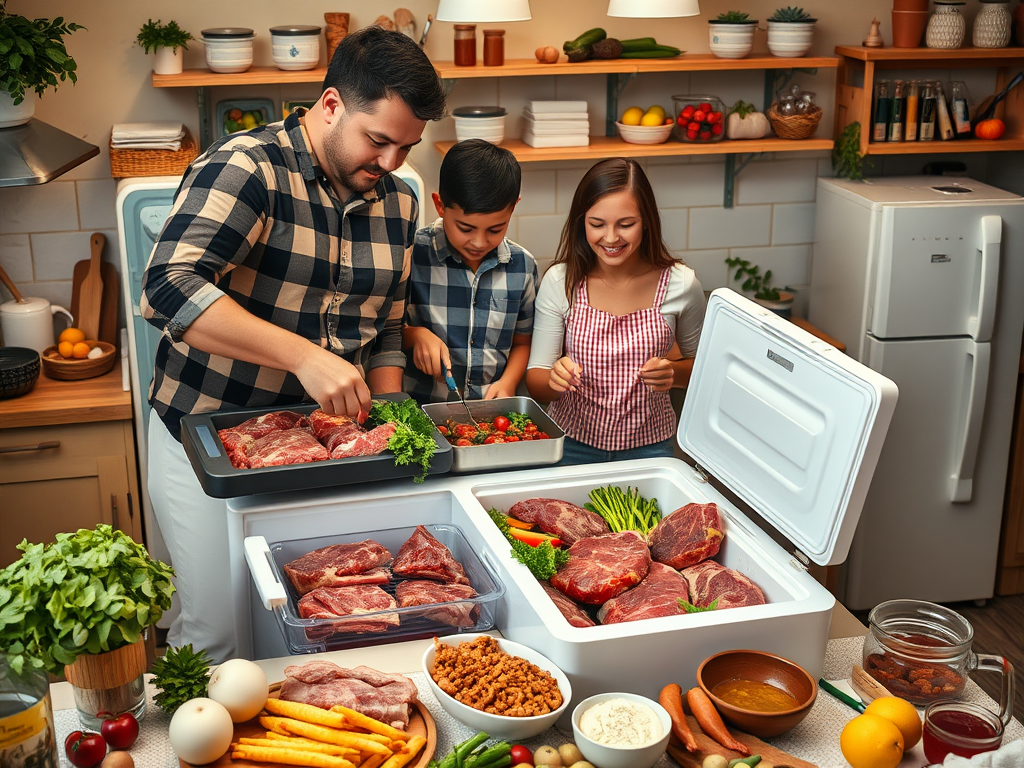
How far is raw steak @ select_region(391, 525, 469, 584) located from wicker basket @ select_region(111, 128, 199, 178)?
1.72m

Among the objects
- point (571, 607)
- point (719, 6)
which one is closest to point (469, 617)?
point (571, 607)

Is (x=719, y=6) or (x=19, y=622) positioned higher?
(x=719, y=6)

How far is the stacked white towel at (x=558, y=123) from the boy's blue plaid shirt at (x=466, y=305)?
3.04 feet

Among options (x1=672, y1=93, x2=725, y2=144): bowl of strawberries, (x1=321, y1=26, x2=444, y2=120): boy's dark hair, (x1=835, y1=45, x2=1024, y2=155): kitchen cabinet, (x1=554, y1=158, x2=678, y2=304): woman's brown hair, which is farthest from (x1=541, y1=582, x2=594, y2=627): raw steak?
(x1=835, y1=45, x2=1024, y2=155): kitchen cabinet

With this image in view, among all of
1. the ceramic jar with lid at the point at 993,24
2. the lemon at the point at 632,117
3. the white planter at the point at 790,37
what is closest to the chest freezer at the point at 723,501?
the lemon at the point at 632,117

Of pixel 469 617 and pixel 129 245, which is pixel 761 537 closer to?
pixel 469 617

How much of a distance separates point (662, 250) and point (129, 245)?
4.82ft

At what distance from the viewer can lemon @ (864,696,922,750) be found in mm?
1358

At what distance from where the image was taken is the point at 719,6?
351 centimetres

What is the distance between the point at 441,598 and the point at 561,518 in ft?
1.09

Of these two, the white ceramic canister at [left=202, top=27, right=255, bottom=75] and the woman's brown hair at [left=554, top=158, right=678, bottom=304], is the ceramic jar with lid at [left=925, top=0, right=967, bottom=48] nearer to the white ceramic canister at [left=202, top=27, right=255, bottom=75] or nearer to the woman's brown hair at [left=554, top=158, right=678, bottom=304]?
the woman's brown hair at [left=554, top=158, right=678, bottom=304]

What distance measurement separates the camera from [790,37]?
3.35m

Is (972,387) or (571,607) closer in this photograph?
(571,607)

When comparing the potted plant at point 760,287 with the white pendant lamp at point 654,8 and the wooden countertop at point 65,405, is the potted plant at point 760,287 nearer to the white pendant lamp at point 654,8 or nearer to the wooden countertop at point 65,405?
the white pendant lamp at point 654,8
